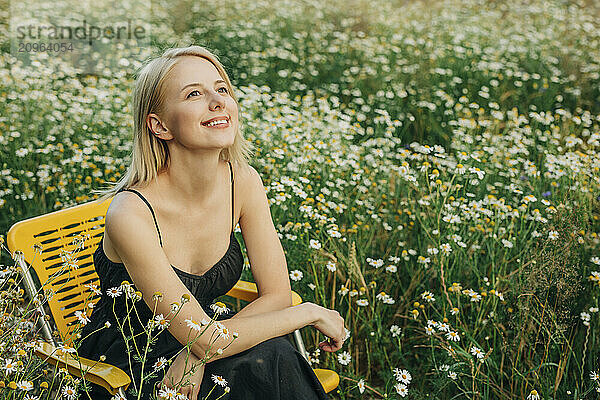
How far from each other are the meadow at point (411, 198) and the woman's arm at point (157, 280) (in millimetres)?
323

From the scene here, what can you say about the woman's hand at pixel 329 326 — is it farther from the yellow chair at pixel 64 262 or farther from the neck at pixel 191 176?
the neck at pixel 191 176

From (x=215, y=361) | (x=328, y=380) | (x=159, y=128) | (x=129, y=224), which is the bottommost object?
(x=328, y=380)

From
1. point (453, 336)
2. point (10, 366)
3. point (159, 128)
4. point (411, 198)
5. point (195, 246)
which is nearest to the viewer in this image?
point (10, 366)

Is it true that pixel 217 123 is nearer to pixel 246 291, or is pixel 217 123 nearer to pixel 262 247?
pixel 262 247

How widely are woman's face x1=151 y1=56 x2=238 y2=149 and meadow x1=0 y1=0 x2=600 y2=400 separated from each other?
0.34 metres

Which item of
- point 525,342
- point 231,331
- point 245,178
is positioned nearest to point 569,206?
point 525,342

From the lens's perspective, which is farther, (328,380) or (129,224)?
(328,380)

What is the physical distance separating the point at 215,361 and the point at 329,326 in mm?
389

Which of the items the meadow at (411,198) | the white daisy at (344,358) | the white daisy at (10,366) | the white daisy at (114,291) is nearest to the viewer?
the white daisy at (10,366)

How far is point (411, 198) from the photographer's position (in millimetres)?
3572

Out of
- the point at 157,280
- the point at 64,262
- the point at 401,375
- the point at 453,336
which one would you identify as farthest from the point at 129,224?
the point at 453,336

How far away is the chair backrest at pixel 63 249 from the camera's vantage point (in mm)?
2342

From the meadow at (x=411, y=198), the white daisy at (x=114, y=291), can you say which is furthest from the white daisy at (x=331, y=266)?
the white daisy at (x=114, y=291)

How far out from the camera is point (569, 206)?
3047mm
